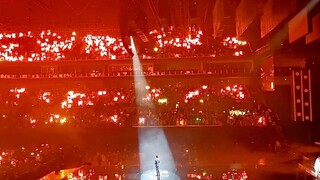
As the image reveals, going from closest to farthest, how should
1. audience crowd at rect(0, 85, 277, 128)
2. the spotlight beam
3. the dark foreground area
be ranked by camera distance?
1. the dark foreground area
2. the spotlight beam
3. audience crowd at rect(0, 85, 277, 128)

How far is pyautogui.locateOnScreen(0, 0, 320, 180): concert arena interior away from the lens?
10.4m

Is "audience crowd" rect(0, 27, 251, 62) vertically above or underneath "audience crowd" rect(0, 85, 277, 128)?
above

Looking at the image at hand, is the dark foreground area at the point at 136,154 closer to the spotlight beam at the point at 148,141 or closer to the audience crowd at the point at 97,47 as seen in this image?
the spotlight beam at the point at 148,141

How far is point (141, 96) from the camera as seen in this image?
52.1ft

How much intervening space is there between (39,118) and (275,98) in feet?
28.6

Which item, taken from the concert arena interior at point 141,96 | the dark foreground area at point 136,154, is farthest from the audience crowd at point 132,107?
the dark foreground area at point 136,154

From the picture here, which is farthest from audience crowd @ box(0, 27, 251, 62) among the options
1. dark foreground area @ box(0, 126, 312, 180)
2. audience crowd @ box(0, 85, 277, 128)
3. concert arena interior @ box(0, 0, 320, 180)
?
dark foreground area @ box(0, 126, 312, 180)

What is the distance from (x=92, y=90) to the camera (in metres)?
16.2

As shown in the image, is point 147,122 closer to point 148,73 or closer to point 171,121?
point 171,121

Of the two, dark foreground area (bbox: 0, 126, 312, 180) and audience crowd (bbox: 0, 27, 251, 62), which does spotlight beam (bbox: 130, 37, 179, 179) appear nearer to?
dark foreground area (bbox: 0, 126, 312, 180)

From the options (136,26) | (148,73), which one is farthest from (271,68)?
(148,73)

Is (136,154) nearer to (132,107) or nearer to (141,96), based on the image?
(132,107)

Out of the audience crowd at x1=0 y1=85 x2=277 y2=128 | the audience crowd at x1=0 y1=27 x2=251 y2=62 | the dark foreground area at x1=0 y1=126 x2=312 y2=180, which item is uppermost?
the audience crowd at x1=0 y1=27 x2=251 y2=62

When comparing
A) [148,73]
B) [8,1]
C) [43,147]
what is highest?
[8,1]
